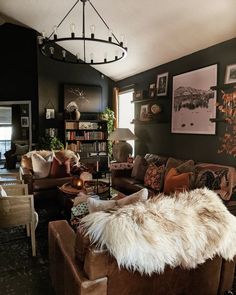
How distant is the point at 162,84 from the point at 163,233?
4.12 meters

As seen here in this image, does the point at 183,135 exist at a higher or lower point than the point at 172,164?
higher

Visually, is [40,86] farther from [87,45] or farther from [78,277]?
[78,277]

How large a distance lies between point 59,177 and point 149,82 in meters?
2.80

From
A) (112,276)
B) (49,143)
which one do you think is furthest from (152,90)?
(112,276)

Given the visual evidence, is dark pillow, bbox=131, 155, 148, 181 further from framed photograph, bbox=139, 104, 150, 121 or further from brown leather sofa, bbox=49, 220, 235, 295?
brown leather sofa, bbox=49, 220, 235, 295

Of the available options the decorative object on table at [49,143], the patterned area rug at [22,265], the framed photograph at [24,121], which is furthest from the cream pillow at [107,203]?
the framed photograph at [24,121]

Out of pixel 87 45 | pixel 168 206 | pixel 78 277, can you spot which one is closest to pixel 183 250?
pixel 168 206

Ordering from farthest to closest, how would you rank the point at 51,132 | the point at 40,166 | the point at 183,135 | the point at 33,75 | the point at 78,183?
the point at 33,75, the point at 51,132, the point at 183,135, the point at 40,166, the point at 78,183

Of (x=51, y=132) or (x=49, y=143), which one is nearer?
(x=49, y=143)

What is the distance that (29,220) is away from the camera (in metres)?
Answer: 2.77

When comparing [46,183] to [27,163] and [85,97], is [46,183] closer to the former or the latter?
[27,163]

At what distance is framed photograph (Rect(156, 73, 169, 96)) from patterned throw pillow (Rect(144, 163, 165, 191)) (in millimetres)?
1650

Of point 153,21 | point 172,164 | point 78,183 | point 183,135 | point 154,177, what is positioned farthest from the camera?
point 183,135

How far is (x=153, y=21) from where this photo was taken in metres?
3.96
